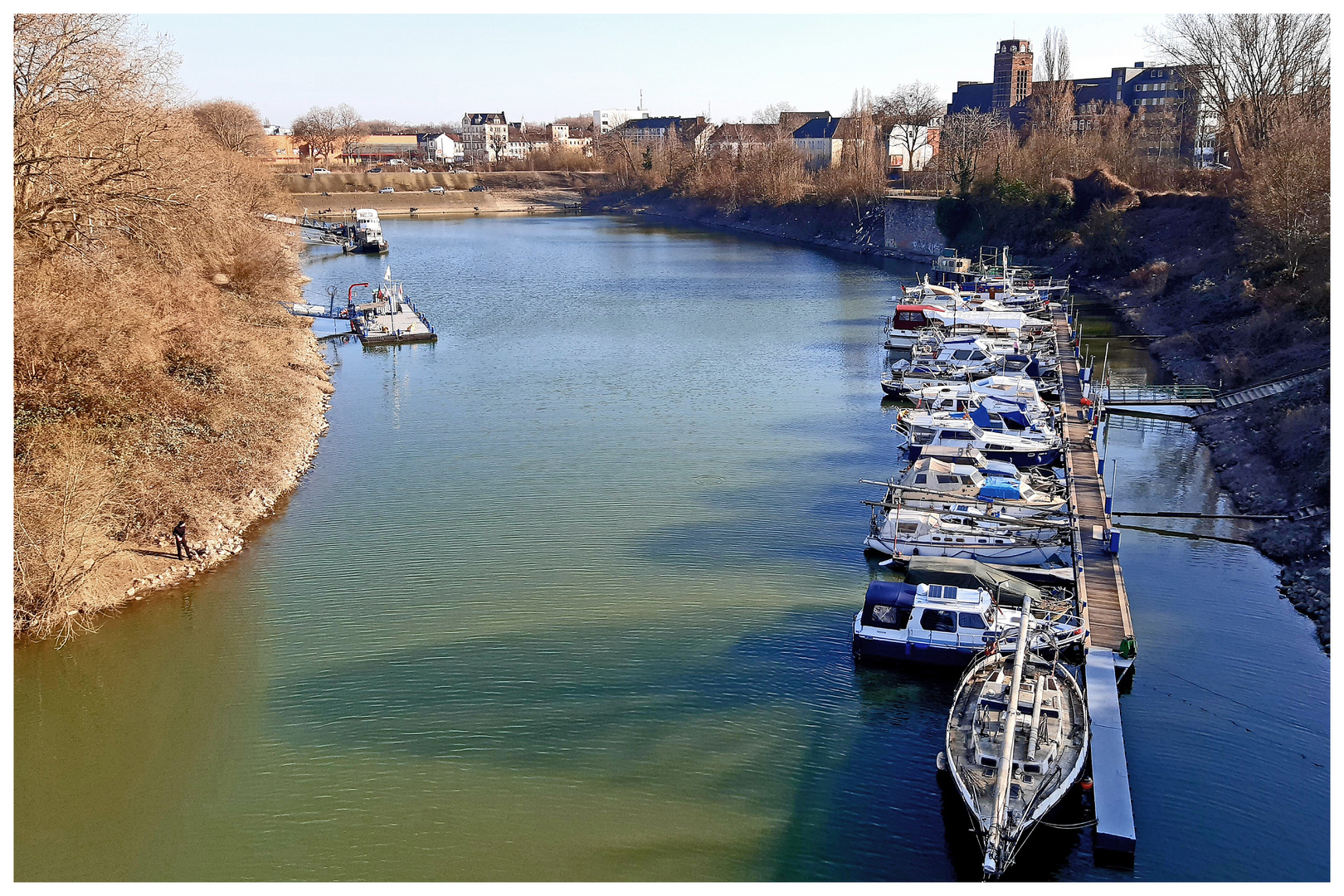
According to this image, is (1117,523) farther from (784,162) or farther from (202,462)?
(784,162)

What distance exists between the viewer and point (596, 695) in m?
15.4

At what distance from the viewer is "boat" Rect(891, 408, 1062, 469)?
2397cm

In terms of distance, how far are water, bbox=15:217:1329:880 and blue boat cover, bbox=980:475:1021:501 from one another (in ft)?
7.90

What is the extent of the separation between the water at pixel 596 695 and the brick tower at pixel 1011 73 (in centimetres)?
8893

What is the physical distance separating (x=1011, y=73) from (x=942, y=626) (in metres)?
103

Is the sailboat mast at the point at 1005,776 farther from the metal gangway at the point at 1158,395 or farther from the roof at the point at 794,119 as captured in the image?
the roof at the point at 794,119

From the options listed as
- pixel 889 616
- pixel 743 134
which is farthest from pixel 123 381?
pixel 743 134

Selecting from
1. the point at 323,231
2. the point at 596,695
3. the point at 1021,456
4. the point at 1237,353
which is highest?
the point at 323,231

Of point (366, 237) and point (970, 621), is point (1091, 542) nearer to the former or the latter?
point (970, 621)

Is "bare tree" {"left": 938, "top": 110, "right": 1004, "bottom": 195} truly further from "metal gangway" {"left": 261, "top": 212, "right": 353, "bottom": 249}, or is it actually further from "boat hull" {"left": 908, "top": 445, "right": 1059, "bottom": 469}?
"boat hull" {"left": 908, "top": 445, "right": 1059, "bottom": 469}

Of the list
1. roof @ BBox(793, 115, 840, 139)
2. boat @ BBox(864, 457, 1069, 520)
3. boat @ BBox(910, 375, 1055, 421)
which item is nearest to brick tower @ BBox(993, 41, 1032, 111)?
roof @ BBox(793, 115, 840, 139)

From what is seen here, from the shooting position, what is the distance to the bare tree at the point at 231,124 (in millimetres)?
66625

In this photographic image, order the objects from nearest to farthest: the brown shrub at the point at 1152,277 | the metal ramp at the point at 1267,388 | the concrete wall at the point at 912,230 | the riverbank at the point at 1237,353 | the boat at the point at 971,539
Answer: the boat at the point at 971,539 → the riverbank at the point at 1237,353 → the metal ramp at the point at 1267,388 → the brown shrub at the point at 1152,277 → the concrete wall at the point at 912,230

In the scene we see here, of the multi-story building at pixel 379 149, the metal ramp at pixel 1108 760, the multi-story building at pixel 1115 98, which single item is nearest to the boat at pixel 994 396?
the metal ramp at pixel 1108 760
